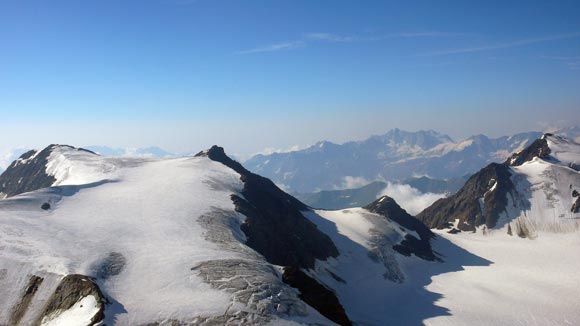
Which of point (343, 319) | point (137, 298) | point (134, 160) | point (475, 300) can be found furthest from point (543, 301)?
point (134, 160)

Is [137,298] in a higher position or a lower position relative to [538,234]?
higher

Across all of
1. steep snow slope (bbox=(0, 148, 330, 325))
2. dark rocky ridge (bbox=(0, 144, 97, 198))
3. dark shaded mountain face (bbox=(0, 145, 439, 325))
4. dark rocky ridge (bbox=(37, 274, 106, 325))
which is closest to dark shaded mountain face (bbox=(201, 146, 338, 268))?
dark shaded mountain face (bbox=(0, 145, 439, 325))

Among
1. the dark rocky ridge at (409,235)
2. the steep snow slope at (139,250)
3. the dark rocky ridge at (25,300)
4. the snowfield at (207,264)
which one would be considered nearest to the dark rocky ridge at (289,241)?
the snowfield at (207,264)

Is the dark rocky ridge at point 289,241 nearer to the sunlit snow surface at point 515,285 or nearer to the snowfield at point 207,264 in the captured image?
the snowfield at point 207,264

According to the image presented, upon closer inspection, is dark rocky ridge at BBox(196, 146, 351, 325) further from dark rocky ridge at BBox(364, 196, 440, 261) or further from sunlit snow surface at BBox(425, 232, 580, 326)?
dark rocky ridge at BBox(364, 196, 440, 261)

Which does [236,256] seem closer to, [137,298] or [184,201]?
[137,298]

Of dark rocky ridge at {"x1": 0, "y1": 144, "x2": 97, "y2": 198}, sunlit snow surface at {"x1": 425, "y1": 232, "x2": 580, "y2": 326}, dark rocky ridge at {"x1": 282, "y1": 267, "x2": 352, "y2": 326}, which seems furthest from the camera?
dark rocky ridge at {"x1": 0, "y1": 144, "x2": 97, "y2": 198}
